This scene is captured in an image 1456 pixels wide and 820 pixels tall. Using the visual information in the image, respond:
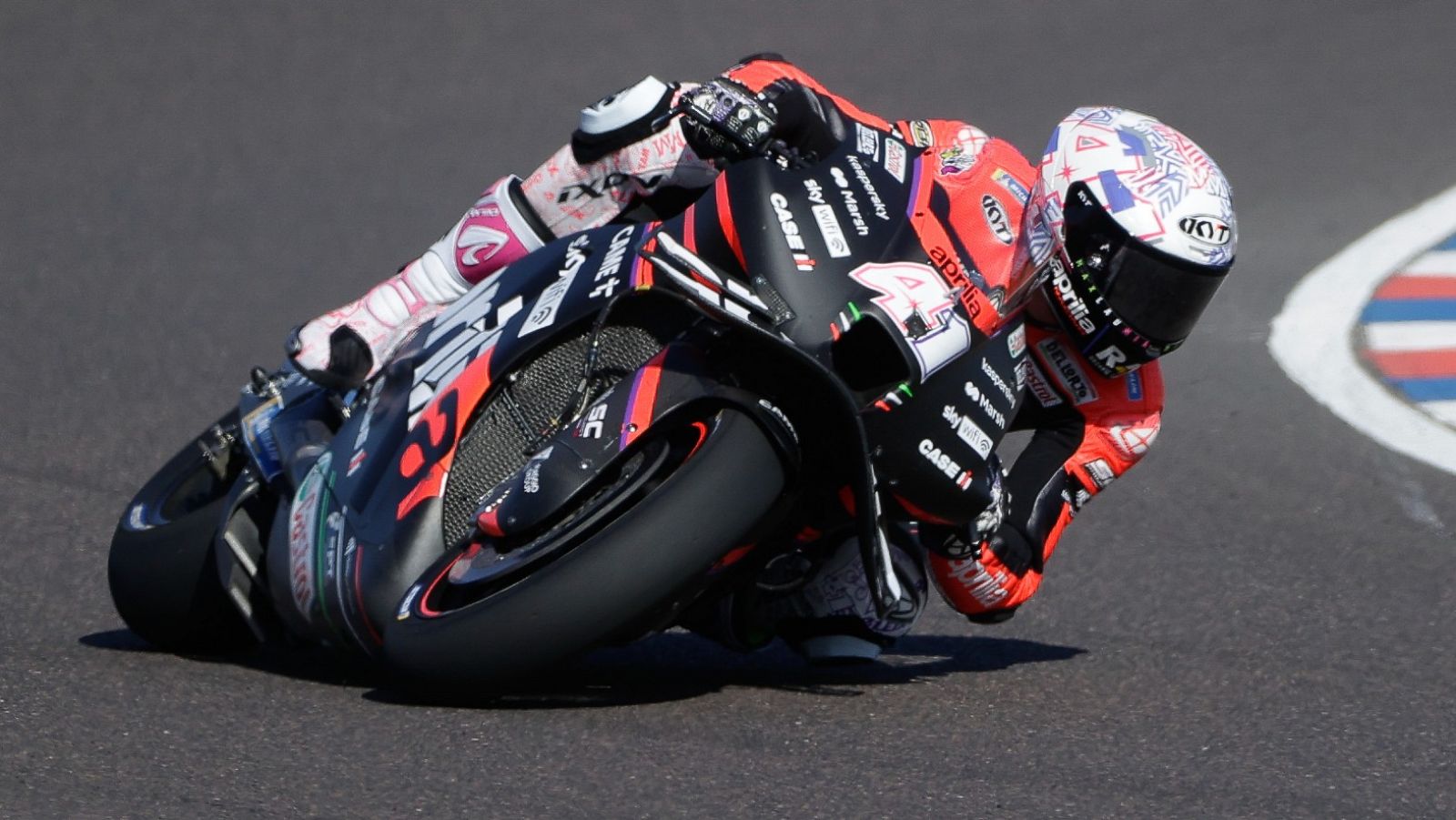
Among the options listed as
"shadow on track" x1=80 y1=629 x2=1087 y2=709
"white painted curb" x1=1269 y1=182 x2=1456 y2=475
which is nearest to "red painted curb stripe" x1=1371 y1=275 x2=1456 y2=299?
"white painted curb" x1=1269 y1=182 x2=1456 y2=475

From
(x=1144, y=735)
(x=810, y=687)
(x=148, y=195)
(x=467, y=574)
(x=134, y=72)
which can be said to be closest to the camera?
(x=467, y=574)

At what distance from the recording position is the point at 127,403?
6.41 m

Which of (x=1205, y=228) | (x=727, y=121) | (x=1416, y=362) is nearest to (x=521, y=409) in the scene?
(x=727, y=121)

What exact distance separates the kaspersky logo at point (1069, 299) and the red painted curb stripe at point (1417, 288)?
408 centimetres

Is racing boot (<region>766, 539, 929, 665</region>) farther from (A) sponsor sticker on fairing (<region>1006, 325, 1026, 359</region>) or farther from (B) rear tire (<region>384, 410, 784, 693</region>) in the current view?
(B) rear tire (<region>384, 410, 784, 693</region>)

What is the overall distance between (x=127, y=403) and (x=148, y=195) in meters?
2.39

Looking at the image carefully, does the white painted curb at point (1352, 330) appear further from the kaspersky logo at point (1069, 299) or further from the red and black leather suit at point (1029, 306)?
the kaspersky logo at point (1069, 299)

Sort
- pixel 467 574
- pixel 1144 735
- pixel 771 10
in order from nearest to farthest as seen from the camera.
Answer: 1. pixel 467 574
2. pixel 1144 735
3. pixel 771 10

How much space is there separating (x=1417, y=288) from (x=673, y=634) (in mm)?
4230

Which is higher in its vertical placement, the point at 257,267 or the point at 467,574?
the point at 467,574

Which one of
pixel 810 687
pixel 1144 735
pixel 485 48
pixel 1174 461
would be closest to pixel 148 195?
pixel 485 48

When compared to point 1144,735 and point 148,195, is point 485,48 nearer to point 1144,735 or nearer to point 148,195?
point 148,195

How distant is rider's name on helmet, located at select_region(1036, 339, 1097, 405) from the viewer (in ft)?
13.9


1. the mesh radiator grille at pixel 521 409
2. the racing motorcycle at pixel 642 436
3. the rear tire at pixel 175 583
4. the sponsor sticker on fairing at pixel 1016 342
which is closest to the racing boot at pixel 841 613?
the racing motorcycle at pixel 642 436
